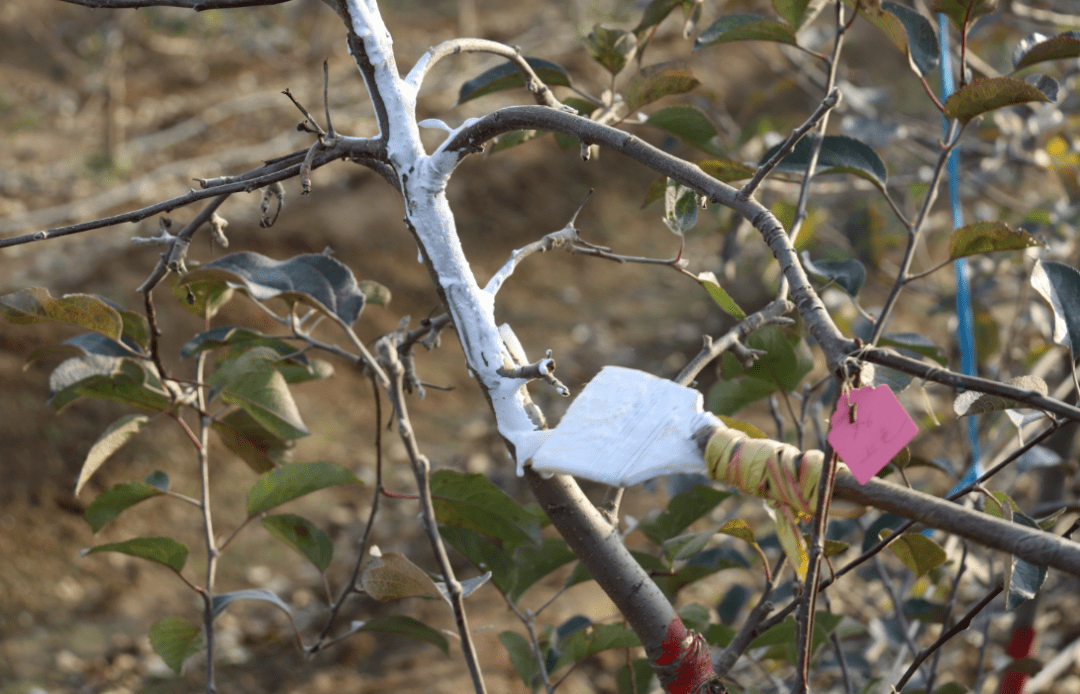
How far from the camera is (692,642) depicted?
1.98ft

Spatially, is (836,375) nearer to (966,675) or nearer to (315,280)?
(315,280)

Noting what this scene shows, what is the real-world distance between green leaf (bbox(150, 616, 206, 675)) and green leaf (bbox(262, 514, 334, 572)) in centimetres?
14

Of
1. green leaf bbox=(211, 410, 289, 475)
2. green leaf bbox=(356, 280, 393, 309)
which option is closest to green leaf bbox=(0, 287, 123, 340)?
green leaf bbox=(211, 410, 289, 475)

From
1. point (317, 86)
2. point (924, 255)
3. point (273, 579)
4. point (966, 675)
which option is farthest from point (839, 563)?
point (317, 86)

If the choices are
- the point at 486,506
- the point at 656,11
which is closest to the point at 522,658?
the point at 486,506

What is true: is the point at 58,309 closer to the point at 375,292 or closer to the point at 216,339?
the point at 216,339

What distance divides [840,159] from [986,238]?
Result: 0.69 feet

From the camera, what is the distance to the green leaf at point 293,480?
824mm

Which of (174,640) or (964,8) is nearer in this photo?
(964,8)

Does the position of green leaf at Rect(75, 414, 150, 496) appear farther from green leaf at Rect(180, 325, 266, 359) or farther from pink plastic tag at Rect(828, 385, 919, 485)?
pink plastic tag at Rect(828, 385, 919, 485)

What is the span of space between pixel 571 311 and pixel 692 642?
346cm

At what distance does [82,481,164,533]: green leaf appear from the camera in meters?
0.87

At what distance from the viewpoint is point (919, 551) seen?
0.64 meters

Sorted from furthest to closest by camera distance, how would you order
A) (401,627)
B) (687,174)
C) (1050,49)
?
(401,627) < (1050,49) < (687,174)
